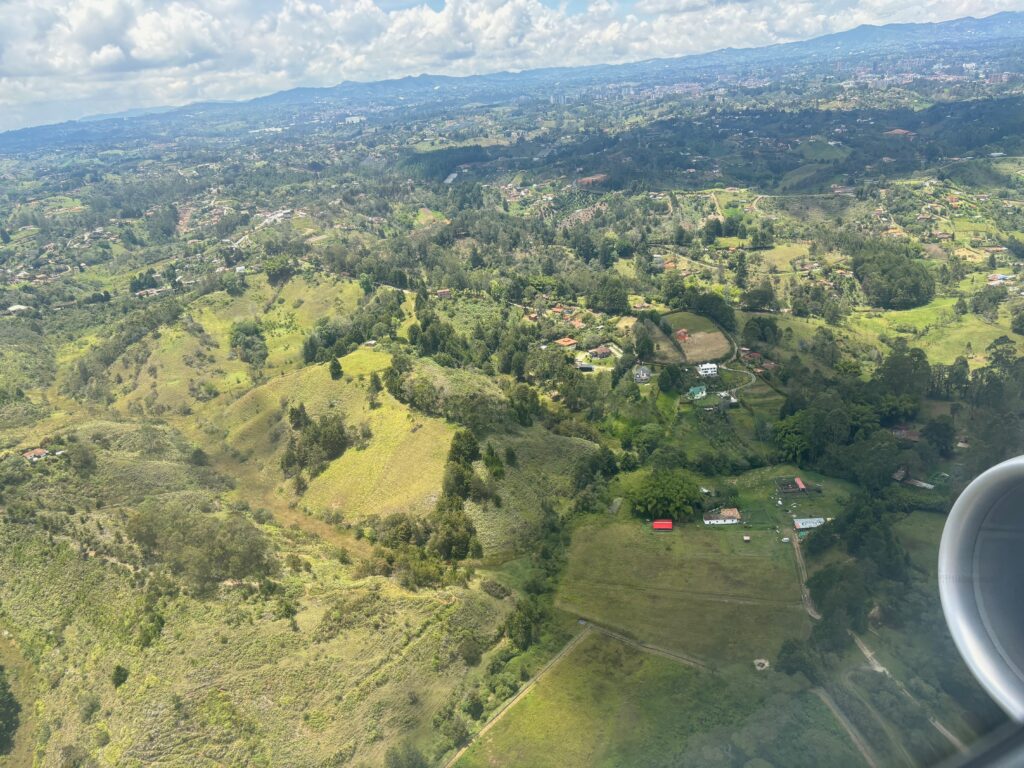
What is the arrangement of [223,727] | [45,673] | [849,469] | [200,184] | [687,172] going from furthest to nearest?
[200,184] < [687,172] < [849,469] < [45,673] < [223,727]

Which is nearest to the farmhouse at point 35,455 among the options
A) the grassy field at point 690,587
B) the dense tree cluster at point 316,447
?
Result: the dense tree cluster at point 316,447

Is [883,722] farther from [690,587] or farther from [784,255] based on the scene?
[784,255]

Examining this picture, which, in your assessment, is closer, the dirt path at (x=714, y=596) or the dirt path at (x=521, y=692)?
the dirt path at (x=521, y=692)

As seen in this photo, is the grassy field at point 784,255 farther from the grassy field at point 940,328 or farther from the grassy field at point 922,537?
the grassy field at point 922,537

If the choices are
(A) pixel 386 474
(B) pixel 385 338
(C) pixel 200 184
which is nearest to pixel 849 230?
(B) pixel 385 338

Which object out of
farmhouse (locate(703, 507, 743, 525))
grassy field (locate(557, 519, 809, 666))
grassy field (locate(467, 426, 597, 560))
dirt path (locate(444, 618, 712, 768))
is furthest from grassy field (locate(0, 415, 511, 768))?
farmhouse (locate(703, 507, 743, 525))

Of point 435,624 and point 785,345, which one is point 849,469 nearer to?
point 785,345
